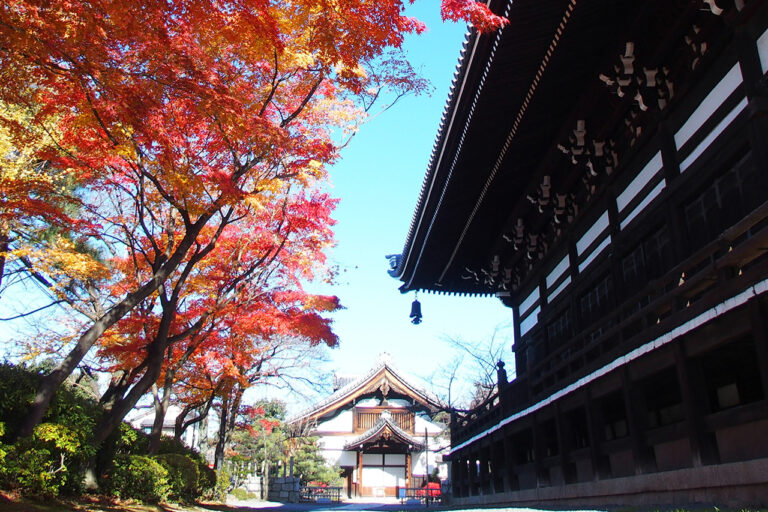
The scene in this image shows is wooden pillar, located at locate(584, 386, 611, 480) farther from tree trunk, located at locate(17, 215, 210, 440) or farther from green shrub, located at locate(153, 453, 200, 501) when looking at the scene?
green shrub, located at locate(153, 453, 200, 501)

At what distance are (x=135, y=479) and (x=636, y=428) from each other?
32.6ft

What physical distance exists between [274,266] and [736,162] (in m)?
10.7

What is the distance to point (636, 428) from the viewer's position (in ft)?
24.9

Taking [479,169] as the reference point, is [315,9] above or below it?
above

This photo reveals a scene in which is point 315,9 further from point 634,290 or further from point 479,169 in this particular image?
point 634,290

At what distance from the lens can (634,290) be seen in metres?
9.61

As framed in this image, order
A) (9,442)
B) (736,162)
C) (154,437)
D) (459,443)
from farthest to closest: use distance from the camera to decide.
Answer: (459,443) → (154,437) → (9,442) → (736,162)

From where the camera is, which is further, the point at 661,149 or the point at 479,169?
the point at 479,169

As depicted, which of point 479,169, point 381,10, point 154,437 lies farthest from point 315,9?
point 154,437

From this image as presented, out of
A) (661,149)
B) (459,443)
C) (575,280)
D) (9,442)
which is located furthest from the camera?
(459,443)

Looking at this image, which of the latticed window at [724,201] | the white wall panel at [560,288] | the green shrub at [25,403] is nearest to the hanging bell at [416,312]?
the white wall panel at [560,288]

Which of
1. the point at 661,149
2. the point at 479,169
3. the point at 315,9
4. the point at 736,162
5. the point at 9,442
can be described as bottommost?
the point at 9,442

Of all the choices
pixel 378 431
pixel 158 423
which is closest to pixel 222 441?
pixel 158 423

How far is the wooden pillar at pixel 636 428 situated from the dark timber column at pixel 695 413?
1178mm
